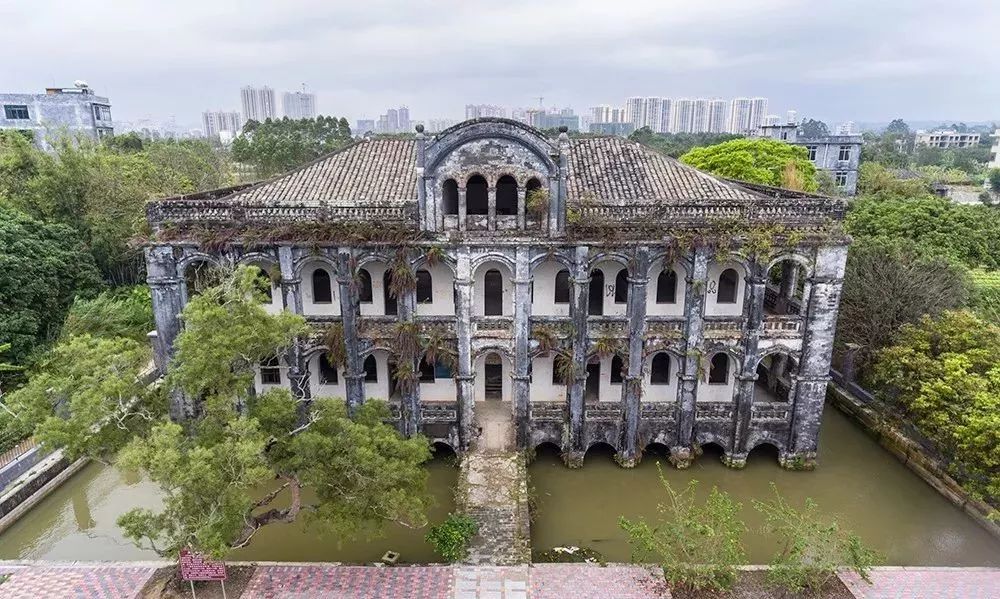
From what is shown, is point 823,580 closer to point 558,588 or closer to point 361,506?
point 558,588

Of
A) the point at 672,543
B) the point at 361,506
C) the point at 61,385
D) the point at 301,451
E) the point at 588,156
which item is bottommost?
the point at 672,543

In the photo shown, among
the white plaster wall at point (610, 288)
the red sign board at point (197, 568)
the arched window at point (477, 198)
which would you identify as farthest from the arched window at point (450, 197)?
the red sign board at point (197, 568)

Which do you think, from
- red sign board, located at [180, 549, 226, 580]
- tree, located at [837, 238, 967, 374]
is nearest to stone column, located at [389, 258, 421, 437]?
red sign board, located at [180, 549, 226, 580]

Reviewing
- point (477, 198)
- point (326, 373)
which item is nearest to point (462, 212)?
point (477, 198)

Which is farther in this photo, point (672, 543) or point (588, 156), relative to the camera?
point (588, 156)

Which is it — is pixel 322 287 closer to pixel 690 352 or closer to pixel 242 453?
pixel 242 453

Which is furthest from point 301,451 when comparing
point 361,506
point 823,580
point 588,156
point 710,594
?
point 588,156

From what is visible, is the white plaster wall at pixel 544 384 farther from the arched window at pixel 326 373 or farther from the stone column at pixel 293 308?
the stone column at pixel 293 308
